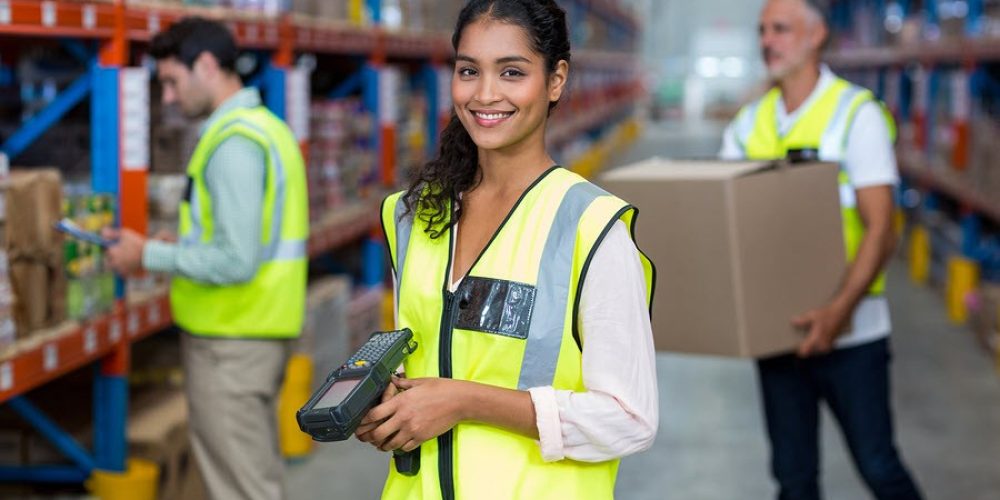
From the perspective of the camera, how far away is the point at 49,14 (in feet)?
10.4

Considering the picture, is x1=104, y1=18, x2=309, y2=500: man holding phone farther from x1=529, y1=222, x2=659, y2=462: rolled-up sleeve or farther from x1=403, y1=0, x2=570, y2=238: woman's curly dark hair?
x1=529, y1=222, x2=659, y2=462: rolled-up sleeve

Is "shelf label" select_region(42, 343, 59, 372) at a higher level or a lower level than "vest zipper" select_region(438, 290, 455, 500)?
lower

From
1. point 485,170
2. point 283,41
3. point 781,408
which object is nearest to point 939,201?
point 283,41

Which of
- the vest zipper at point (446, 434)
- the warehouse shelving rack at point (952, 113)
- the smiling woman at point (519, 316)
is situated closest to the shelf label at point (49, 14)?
the smiling woman at point (519, 316)

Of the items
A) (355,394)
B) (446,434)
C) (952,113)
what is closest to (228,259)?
(446,434)

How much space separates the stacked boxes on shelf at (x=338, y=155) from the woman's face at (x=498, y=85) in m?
3.94

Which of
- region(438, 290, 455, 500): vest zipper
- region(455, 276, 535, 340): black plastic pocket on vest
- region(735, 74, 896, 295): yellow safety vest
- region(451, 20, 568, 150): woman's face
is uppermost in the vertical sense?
region(451, 20, 568, 150): woman's face

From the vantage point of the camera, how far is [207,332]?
353cm

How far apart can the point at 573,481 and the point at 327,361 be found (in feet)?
13.0

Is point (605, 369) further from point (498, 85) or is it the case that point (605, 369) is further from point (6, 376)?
point (6, 376)

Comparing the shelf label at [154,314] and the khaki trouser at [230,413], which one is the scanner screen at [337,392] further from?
the shelf label at [154,314]

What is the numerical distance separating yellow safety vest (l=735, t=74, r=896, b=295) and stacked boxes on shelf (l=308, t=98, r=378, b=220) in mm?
2728

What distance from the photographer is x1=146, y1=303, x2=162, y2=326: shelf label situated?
13.1 ft

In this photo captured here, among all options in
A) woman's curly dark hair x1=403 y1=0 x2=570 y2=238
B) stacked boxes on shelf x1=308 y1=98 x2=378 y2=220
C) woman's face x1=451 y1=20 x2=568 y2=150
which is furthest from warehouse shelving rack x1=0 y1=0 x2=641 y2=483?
woman's face x1=451 y1=20 x2=568 y2=150
